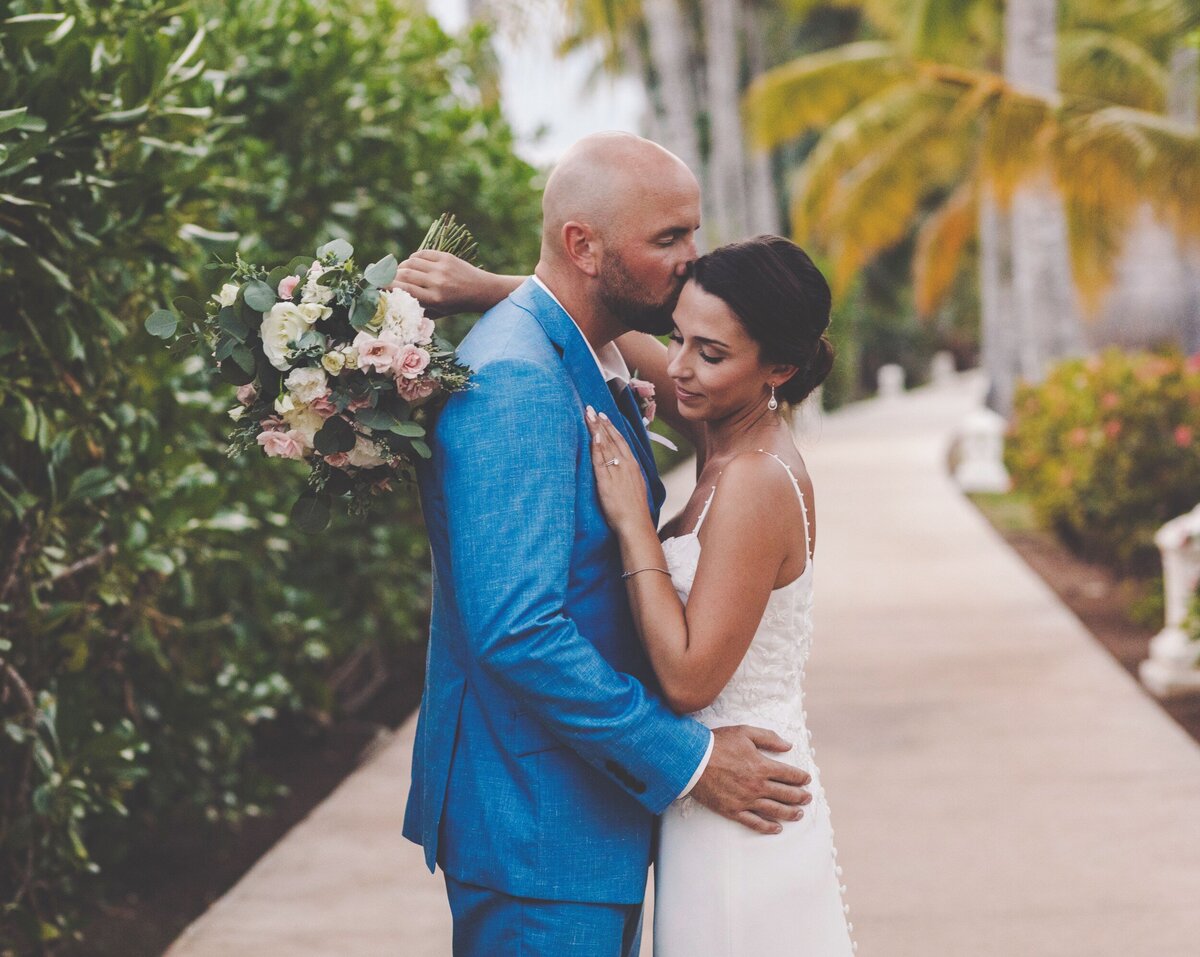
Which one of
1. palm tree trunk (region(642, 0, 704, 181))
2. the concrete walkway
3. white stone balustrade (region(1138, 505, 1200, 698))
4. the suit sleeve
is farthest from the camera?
palm tree trunk (region(642, 0, 704, 181))

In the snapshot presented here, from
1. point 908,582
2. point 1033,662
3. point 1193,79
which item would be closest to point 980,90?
point 1193,79

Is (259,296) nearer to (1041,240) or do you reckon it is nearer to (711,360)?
(711,360)

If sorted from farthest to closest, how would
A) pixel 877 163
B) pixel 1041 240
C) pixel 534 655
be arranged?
1. pixel 877 163
2. pixel 1041 240
3. pixel 534 655

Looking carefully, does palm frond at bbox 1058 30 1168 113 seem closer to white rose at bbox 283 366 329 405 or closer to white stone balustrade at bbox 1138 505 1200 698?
white stone balustrade at bbox 1138 505 1200 698

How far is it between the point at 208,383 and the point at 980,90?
12721 millimetres

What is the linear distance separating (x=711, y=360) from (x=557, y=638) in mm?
597

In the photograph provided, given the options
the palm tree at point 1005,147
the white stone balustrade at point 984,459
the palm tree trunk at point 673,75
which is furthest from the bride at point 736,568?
the palm tree trunk at point 673,75

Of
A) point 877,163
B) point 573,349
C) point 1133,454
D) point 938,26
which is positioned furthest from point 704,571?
point 938,26

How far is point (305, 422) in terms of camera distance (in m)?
2.35

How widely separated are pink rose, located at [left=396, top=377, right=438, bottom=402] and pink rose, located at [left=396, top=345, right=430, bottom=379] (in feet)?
0.06

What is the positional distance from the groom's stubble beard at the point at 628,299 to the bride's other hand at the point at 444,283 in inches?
11.8

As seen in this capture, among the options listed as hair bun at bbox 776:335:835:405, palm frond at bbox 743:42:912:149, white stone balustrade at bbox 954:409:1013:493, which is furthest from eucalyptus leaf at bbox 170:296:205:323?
palm frond at bbox 743:42:912:149

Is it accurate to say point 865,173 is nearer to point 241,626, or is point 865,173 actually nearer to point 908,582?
point 908,582

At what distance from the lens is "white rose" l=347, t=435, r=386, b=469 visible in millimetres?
2363
